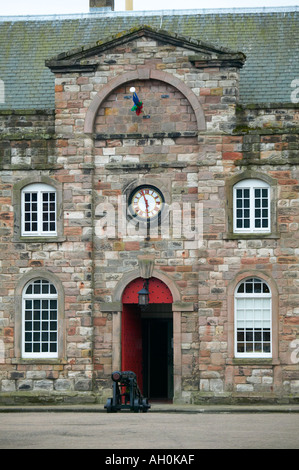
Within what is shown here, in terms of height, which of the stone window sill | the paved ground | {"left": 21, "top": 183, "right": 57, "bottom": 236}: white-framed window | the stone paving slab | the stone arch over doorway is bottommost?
the paved ground

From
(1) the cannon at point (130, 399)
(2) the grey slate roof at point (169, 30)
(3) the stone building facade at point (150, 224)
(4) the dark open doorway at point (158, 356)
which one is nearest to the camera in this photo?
(1) the cannon at point (130, 399)

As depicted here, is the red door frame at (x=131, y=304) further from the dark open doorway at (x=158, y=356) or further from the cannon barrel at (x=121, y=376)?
the cannon barrel at (x=121, y=376)

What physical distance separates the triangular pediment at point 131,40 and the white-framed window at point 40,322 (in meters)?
5.66

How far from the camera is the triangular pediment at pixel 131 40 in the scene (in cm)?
3033

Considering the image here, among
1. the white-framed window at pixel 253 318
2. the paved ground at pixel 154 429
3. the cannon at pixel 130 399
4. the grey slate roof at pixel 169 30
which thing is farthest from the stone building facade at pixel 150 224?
the cannon at pixel 130 399

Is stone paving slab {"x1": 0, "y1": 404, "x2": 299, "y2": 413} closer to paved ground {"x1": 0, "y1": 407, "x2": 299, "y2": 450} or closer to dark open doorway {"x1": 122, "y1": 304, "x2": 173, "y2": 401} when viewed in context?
paved ground {"x1": 0, "y1": 407, "x2": 299, "y2": 450}

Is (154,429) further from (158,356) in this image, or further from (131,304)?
(158,356)

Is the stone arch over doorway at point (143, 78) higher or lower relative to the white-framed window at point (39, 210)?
higher

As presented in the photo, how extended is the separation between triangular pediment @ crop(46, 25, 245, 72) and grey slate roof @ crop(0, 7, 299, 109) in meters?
2.07

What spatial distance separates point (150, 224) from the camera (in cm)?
3072

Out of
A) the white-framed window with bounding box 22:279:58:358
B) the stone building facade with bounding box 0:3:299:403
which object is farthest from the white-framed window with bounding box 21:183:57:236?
the white-framed window with bounding box 22:279:58:358

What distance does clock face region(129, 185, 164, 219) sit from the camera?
30734 millimetres

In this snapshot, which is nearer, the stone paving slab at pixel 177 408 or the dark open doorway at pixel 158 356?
the stone paving slab at pixel 177 408
